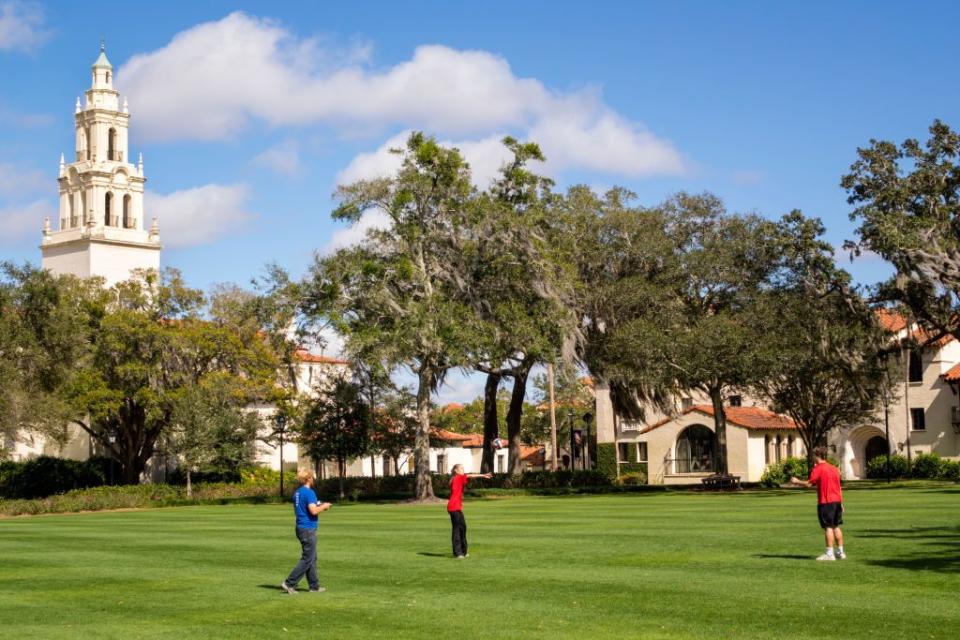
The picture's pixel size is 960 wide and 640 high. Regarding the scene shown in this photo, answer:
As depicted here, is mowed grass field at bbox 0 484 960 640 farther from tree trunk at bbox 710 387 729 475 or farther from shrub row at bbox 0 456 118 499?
shrub row at bbox 0 456 118 499

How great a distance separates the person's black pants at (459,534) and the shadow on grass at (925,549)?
6553mm

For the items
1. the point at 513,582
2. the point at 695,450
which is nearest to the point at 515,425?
the point at 695,450

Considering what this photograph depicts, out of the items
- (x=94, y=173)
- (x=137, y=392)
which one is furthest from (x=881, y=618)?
(x=94, y=173)

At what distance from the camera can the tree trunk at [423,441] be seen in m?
48.3

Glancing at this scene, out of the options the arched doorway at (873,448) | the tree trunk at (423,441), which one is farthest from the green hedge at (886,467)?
the tree trunk at (423,441)


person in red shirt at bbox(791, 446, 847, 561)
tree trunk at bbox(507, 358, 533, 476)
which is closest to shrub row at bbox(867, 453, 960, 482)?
tree trunk at bbox(507, 358, 533, 476)

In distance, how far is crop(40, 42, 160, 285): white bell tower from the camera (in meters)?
89.1

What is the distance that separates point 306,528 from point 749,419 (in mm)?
61621

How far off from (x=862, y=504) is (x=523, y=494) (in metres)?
20.5

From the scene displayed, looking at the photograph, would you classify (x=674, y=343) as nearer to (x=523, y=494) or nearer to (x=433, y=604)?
(x=523, y=494)

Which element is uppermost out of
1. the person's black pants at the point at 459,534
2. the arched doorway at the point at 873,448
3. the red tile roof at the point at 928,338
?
the red tile roof at the point at 928,338

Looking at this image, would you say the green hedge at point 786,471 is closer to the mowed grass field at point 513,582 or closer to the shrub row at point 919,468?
the shrub row at point 919,468

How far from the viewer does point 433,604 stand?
49.7 feet

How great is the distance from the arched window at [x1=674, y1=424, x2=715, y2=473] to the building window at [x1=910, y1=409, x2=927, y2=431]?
11782 mm
